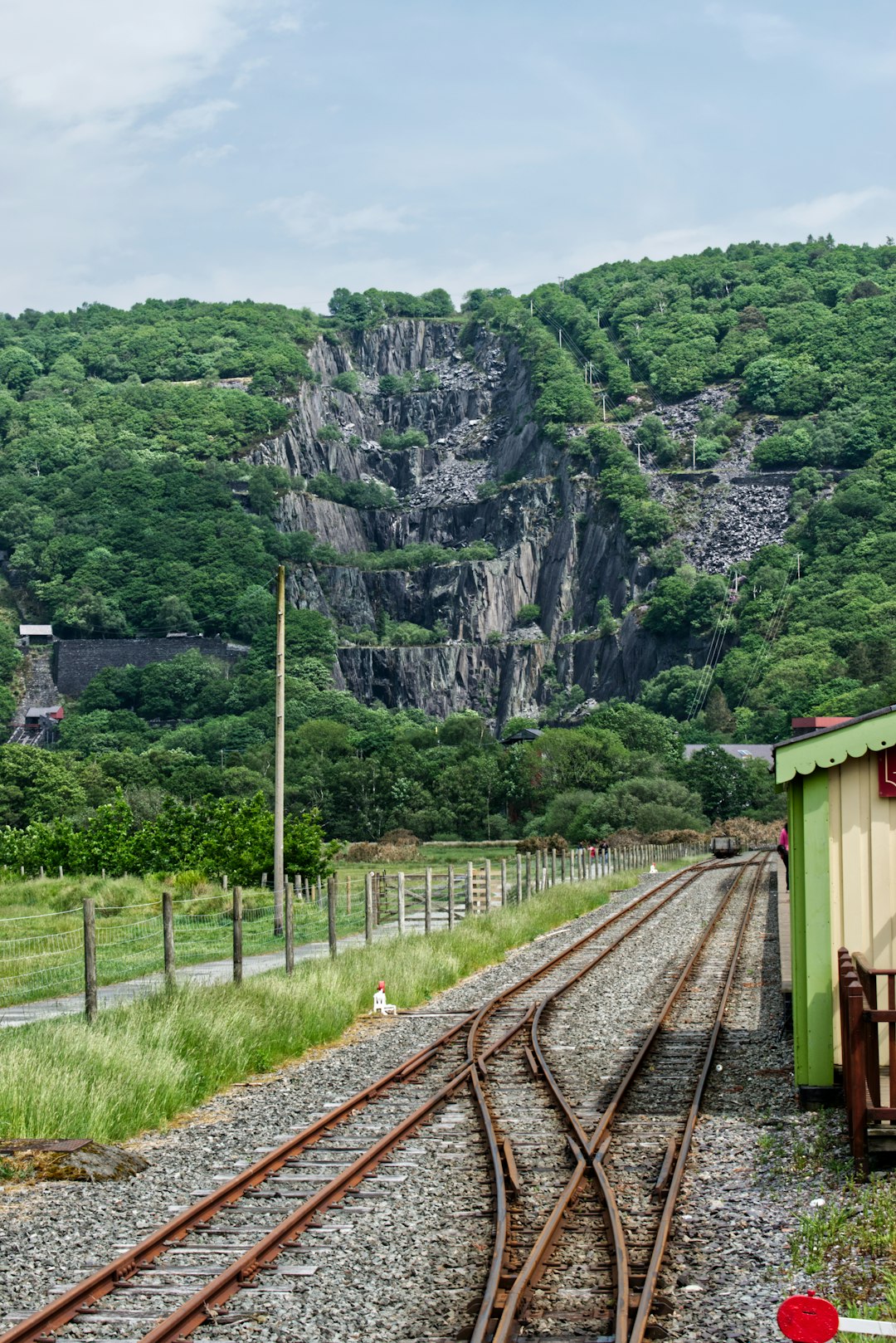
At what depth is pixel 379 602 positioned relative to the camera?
19588 centimetres

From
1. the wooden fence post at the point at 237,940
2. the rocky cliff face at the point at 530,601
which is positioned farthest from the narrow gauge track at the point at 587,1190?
the rocky cliff face at the point at 530,601

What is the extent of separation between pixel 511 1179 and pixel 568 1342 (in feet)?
9.09


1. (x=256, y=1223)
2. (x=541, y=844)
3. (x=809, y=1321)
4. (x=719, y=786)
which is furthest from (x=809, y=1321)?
(x=719, y=786)

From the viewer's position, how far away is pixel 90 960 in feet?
44.6

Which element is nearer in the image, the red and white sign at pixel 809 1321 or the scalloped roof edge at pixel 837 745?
the red and white sign at pixel 809 1321

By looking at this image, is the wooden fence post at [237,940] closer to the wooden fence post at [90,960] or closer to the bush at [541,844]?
the wooden fence post at [90,960]

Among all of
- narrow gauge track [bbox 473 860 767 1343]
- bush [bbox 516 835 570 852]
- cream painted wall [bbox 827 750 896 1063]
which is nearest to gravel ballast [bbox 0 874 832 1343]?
narrow gauge track [bbox 473 860 767 1343]

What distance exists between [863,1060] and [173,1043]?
6.50 meters

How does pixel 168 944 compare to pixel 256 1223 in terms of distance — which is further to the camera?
pixel 168 944

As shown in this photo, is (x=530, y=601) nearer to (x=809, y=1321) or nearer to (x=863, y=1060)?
(x=863, y=1060)

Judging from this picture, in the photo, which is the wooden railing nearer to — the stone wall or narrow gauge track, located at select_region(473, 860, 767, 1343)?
narrow gauge track, located at select_region(473, 860, 767, 1343)

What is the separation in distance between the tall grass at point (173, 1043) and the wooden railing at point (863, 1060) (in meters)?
5.21

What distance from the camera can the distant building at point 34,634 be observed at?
590ft

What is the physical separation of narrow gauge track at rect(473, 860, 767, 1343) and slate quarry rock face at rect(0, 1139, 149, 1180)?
243 centimetres
